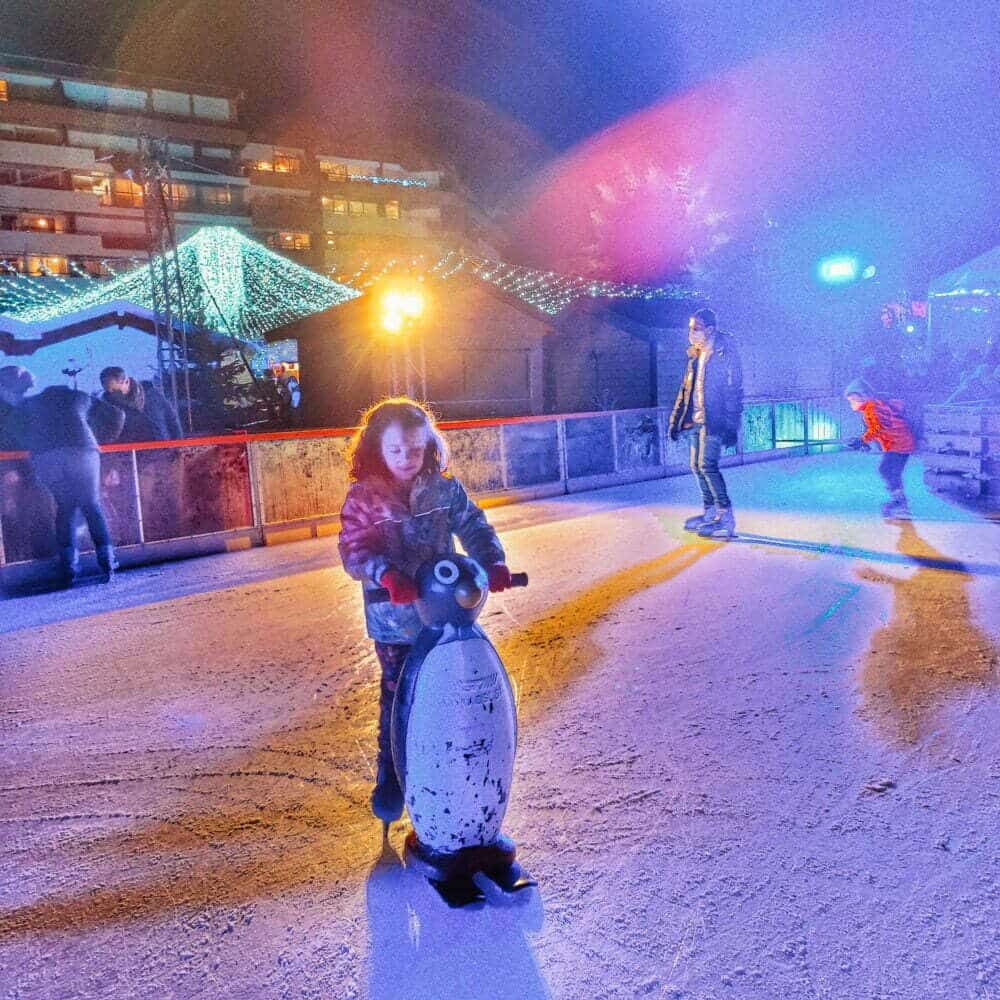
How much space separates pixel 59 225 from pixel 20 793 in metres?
39.2

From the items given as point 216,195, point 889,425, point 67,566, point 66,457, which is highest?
point 216,195

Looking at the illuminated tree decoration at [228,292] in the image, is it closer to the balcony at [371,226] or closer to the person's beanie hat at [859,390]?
the person's beanie hat at [859,390]

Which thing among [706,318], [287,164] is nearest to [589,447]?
[706,318]

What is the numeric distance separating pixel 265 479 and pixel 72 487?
2050mm

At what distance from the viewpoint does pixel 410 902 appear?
7.13 ft

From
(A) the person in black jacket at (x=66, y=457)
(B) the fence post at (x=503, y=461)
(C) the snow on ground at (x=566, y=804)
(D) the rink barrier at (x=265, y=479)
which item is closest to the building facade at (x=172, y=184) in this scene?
(D) the rink barrier at (x=265, y=479)

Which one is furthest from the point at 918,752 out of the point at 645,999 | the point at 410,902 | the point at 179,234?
the point at 179,234

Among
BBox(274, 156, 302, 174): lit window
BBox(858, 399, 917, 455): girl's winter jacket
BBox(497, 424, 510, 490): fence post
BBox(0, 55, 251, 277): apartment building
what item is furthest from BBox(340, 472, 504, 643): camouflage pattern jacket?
BBox(274, 156, 302, 174): lit window

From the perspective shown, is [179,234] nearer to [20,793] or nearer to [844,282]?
[844,282]

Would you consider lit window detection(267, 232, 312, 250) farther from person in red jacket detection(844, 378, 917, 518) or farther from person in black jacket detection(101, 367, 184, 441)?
person in red jacket detection(844, 378, 917, 518)

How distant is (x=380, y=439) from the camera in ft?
7.61

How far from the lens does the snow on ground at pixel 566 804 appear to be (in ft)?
6.24

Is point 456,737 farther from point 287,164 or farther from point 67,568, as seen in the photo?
point 287,164

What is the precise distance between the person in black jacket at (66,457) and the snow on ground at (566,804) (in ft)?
4.32
